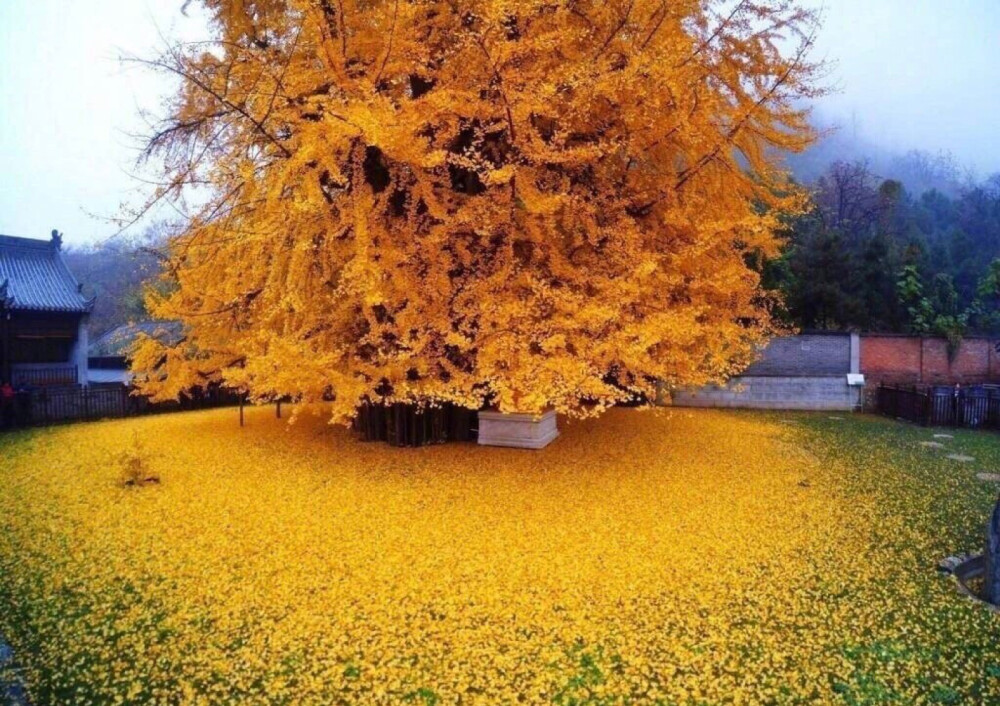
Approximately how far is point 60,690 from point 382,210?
595 cm

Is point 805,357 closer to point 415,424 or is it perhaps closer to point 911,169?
point 415,424

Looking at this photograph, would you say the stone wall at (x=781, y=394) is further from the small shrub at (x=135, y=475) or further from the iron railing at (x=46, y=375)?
the iron railing at (x=46, y=375)

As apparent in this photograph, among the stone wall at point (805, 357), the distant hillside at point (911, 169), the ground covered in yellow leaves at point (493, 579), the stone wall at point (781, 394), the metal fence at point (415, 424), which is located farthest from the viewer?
the distant hillside at point (911, 169)

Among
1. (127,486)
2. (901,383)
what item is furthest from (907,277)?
(127,486)

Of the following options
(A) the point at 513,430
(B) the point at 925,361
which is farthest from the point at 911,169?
(A) the point at 513,430

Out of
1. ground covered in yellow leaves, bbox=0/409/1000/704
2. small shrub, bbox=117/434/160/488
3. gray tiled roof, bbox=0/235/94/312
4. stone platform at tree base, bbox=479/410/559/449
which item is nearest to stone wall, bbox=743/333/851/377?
ground covered in yellow leaves, bbox=0/409/1000/704

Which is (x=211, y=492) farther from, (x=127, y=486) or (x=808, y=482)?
(x=808, y=482)

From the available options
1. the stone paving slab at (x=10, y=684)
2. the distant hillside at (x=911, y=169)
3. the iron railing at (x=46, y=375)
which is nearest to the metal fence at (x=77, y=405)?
the iron railing at (x=46, y=375)

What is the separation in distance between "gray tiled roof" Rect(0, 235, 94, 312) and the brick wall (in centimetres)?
2344

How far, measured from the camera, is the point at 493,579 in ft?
17.0

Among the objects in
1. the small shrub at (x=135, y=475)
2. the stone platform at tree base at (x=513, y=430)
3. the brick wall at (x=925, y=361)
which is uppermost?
the brick wall at (x=925, y=361)

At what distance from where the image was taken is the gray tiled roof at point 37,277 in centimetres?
1745

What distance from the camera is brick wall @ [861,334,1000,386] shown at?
16562 mm

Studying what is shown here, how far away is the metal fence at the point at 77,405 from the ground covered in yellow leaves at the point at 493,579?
12.6 feet
